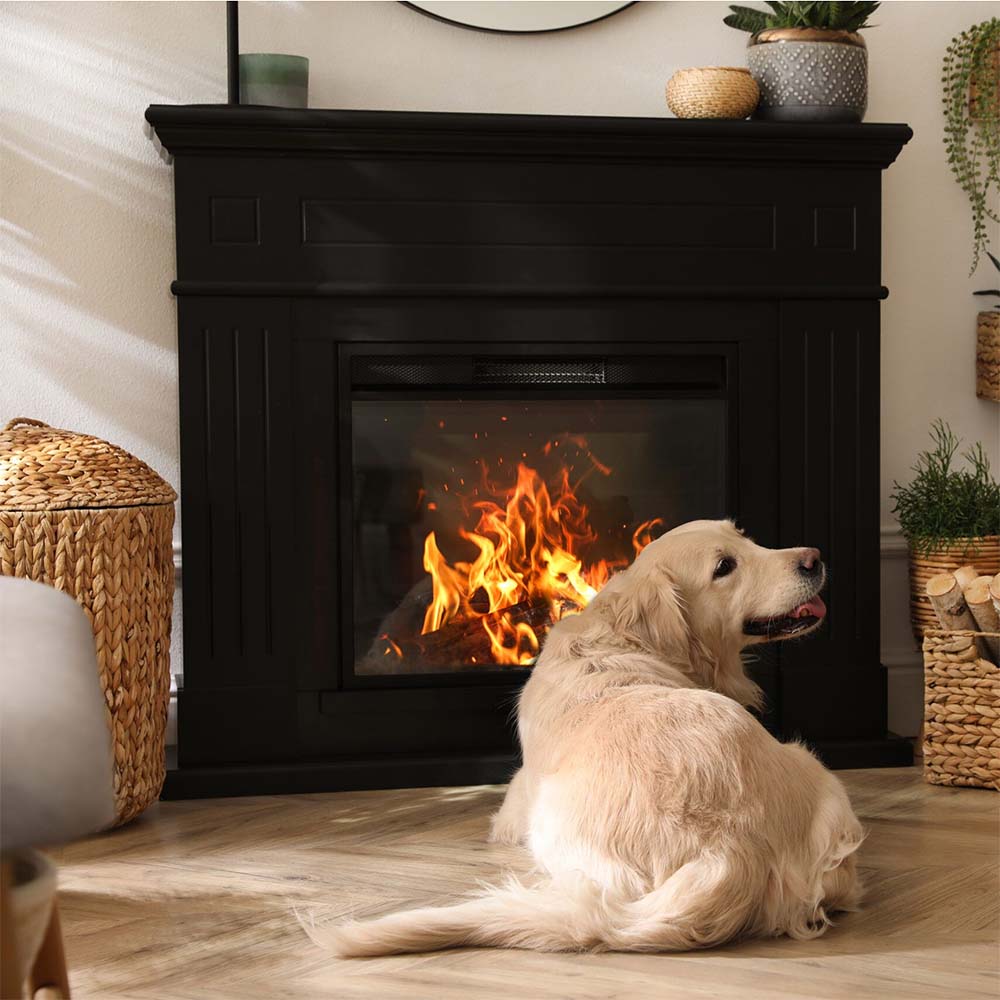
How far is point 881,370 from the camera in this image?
3344 mm

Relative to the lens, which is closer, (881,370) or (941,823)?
(941,823)

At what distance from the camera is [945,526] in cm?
313

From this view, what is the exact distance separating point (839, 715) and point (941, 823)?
0.52 meters

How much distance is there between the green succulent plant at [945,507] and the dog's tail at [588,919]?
1.50 meters

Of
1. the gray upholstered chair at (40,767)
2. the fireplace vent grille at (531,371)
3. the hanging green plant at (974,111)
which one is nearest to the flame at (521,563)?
the fireplace vent grille at (531,371)

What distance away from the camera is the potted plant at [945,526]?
10.2 feet

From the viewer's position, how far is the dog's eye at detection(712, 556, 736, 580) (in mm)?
2363

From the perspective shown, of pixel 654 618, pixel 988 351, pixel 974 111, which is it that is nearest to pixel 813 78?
pixel 974 111

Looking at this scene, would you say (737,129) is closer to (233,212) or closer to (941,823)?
(233,212)

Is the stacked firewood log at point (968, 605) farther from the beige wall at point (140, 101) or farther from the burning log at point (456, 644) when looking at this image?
the beige wall at point (140, 101)

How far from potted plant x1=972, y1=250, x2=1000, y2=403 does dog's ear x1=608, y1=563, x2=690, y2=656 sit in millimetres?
1453

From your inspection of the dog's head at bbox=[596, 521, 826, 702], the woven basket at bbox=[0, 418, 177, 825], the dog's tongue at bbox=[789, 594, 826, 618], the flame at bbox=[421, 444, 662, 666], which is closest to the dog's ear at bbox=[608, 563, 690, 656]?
the dog's head at bbox=[596, 521, 826, 702]

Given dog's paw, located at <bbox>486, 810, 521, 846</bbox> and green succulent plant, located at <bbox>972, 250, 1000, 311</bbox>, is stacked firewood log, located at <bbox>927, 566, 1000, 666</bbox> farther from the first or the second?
dog's paw, located at <bbox>486, 810, 521, 846</bbox>

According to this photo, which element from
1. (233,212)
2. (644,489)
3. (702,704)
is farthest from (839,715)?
(233,212)
